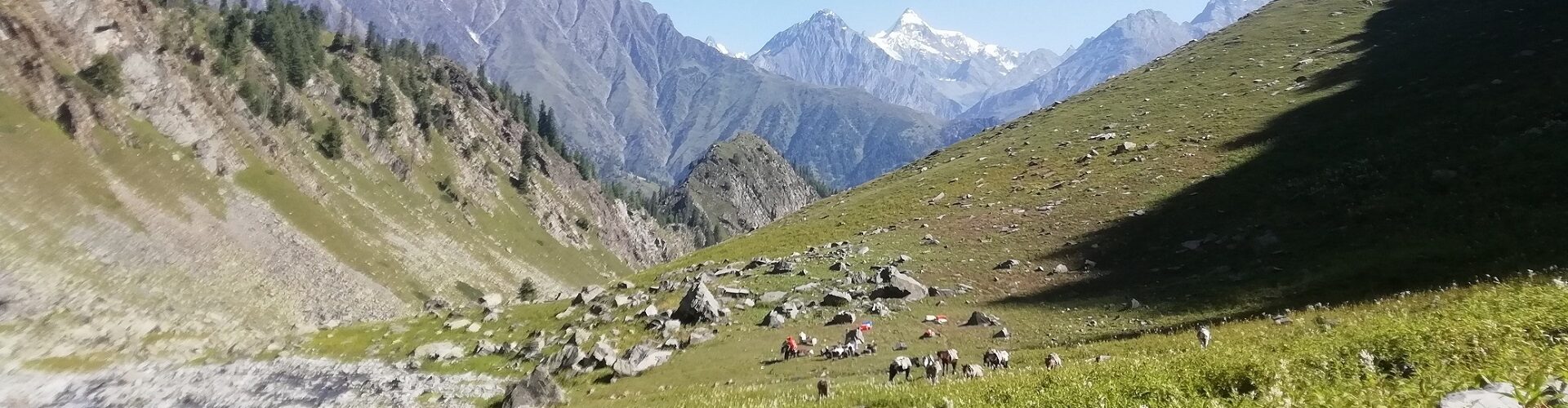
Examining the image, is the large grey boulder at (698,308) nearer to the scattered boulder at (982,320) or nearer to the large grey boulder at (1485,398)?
the scattered boulder at (982,320)

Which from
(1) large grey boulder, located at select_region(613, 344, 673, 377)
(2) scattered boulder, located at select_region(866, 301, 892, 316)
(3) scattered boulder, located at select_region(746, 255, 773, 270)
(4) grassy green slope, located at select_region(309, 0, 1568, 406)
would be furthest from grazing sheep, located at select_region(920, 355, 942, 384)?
(3) scattered boulder, located at select_region(746, 255, 773, 270)

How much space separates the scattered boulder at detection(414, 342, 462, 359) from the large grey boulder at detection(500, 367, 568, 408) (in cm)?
1549

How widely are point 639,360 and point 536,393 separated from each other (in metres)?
6.75

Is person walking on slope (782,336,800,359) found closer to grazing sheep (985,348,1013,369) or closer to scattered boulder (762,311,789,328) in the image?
scattered boulder (762,311,789,328)

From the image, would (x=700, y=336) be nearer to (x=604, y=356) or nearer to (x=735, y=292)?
(x=604, y=356)

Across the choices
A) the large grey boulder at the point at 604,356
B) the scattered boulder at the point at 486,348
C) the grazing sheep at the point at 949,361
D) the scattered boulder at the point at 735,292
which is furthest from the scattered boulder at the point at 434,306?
the grazing sheep at the point at 949,361

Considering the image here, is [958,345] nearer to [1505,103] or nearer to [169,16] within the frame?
[1505,103]

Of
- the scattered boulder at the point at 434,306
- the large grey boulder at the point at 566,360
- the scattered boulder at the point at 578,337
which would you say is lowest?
the scattered boulder at the point at 434,306

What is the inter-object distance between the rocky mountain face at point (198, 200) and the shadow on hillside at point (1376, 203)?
5673 centimetres

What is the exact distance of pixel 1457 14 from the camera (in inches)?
3629

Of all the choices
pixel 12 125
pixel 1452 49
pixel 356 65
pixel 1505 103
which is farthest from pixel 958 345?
pixel 356 65

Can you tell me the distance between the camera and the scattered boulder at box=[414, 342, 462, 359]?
132 feet

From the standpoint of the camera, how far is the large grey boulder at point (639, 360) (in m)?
31.0

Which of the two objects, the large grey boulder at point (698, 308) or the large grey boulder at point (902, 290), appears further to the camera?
the large grey boulder at point (698, 308)
